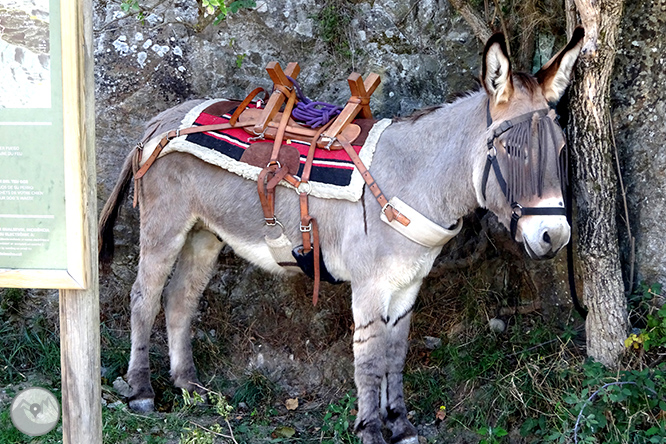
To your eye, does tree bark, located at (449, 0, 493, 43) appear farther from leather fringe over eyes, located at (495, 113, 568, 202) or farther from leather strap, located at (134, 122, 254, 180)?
leather strap, located at (134, 122, 254, 180)

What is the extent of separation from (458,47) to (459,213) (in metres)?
1.99

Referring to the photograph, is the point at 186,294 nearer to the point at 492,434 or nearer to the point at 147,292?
the point at 147,292

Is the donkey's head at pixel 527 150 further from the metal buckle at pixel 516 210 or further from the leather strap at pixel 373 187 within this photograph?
the leather strap at pixel 373 187

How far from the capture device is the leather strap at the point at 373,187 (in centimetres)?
342

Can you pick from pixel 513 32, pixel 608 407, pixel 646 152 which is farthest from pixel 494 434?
pixel 513 32

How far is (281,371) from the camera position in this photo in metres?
4.85

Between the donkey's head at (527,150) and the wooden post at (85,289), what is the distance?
1.82 meters

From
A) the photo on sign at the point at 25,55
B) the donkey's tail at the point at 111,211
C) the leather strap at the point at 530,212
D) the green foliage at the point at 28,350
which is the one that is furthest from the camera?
the green foliage at the point at 28,350

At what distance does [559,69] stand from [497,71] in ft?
1.04

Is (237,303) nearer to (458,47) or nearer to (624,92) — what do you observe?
(458,47)

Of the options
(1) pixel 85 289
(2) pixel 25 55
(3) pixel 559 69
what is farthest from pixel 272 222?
(3) pixel 559 69

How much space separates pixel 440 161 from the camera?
350cm

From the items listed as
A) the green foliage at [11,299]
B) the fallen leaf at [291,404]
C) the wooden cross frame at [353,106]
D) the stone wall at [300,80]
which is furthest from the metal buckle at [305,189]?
the green foliage at [11,299]

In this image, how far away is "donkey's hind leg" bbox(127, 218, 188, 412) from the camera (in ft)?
13.8
